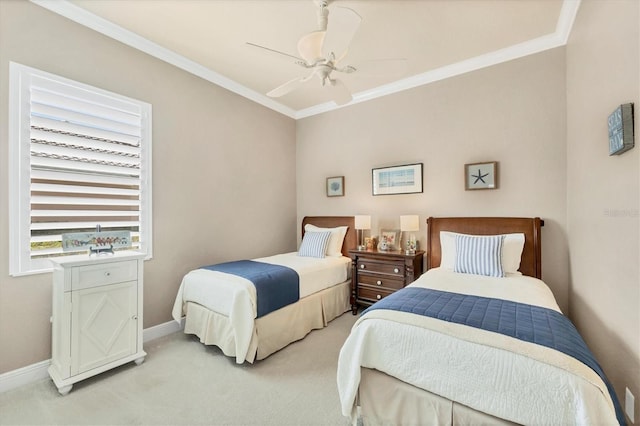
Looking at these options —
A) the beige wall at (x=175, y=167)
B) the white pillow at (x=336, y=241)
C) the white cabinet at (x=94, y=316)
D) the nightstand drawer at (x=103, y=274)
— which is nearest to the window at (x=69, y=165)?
the beige wall at (x=175, y=167)

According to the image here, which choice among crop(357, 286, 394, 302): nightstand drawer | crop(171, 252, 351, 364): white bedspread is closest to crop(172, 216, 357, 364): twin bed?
crop(171, 252, 351, 364): white bedspread

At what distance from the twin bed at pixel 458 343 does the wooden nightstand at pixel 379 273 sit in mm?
467

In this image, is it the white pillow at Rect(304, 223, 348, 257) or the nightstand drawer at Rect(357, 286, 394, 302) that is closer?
the nightstand drawer at Rect(357, 286, 394, 302)

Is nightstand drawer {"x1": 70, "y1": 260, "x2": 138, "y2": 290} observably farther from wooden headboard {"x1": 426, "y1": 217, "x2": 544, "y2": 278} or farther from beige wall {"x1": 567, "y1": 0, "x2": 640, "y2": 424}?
beige wall {"x1": 567, "y1": 0, "x2": 640, "y2": 424}

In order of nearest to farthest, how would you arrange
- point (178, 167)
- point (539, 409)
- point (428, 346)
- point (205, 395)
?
point (539, 409) < point (428, 346) < point (205, 395) < point (178, 167)

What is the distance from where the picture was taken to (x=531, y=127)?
2871mm

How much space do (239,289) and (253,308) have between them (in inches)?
8.2

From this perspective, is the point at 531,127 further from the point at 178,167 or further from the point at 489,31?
the point at 178,167

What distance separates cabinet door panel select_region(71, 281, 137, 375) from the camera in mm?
2045

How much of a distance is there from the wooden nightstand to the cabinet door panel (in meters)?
2.40

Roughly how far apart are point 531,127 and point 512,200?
796 millimetres

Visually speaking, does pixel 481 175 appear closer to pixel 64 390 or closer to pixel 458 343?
pixel 458 343

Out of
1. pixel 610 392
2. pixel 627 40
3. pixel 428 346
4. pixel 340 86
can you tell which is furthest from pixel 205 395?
pixel 627 40

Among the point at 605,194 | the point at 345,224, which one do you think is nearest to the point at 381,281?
the point at 345,224
